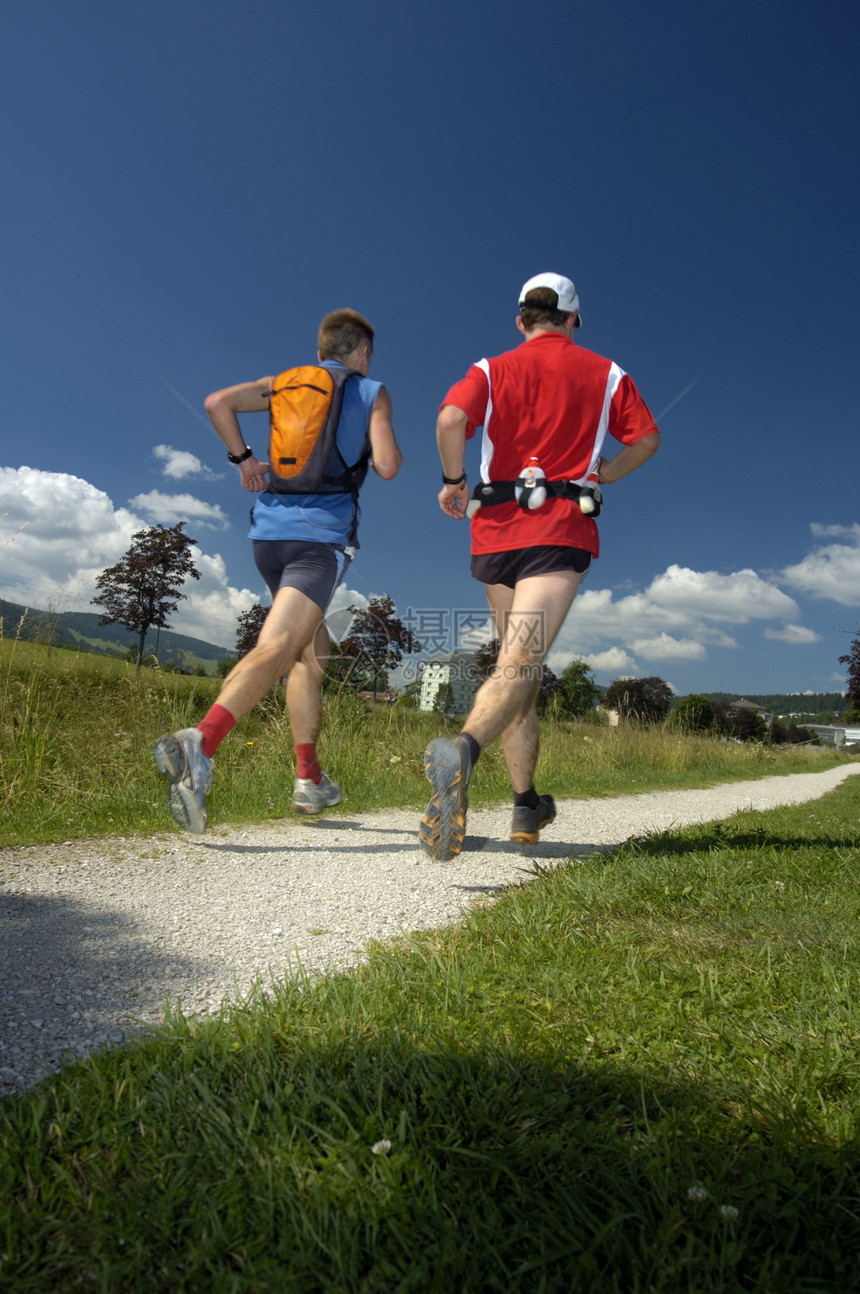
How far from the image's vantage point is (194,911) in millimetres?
2605

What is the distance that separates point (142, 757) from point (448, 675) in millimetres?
3394

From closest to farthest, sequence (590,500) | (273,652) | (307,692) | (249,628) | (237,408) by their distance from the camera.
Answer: (590,500) < (273,652) < (237,408) < (307,692) < (249,628)

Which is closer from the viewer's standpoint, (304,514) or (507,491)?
(507,491)

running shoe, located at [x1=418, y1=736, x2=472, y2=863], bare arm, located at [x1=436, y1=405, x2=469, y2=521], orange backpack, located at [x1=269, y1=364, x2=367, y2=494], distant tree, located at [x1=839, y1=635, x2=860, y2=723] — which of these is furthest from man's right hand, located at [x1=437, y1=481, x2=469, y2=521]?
distant tree, located at [x1=839, y1=635, x2=860, y2=723]

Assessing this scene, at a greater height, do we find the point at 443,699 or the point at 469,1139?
the point at 443,699

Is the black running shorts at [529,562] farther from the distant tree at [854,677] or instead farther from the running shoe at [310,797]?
the distant tree at [854,677]

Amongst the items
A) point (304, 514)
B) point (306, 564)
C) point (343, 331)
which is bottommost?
point (306, 564)

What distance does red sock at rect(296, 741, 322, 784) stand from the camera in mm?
4457

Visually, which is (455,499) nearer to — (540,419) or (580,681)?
(540,419)

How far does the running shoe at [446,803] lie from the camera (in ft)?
8.74

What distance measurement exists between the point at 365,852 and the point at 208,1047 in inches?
88.6

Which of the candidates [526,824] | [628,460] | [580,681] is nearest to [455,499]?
[628,460]

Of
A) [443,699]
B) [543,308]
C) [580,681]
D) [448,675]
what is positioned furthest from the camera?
[580,681]

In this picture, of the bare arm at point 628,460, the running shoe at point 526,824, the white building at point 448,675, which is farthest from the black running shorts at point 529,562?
the white building at point 448,675
